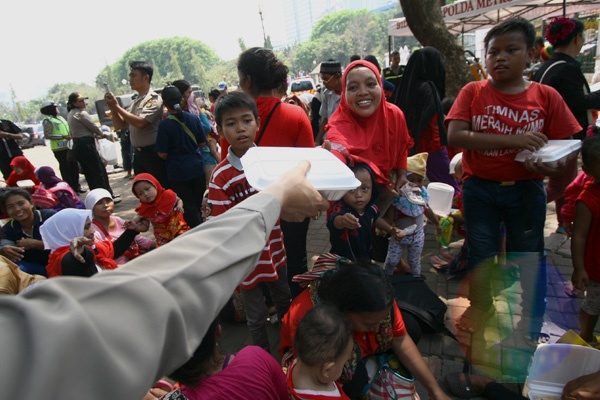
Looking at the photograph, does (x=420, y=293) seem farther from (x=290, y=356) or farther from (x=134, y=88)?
(x=134, y=88)

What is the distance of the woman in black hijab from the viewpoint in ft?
11.7

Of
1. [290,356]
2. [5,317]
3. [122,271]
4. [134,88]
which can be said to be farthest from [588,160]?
[134,88]

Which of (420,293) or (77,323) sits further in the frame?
(420,293)

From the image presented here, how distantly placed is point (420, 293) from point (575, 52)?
8.00 ft

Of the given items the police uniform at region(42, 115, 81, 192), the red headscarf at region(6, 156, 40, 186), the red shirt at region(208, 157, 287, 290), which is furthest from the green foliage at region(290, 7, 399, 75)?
the red shirt at region(208, 157, 287, 290)

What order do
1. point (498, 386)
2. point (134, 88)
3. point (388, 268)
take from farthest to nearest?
1. point (134, 88)
2. point (388, 268)
3. point (498, 386)

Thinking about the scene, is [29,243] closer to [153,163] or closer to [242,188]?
[153,163]

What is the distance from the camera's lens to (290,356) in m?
1.75

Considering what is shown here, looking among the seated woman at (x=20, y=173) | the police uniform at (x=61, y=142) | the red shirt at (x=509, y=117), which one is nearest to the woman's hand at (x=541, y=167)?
the red shirt at (x=509, y=117)

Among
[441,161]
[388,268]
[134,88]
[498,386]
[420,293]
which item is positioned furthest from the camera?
[134,88]

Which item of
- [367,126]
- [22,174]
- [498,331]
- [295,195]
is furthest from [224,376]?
[22,174]

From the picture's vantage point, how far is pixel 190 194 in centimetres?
402

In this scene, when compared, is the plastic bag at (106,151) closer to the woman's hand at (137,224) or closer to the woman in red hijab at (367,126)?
the woman's hand at (137,224)

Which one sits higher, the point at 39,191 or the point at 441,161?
the point at 39,191
